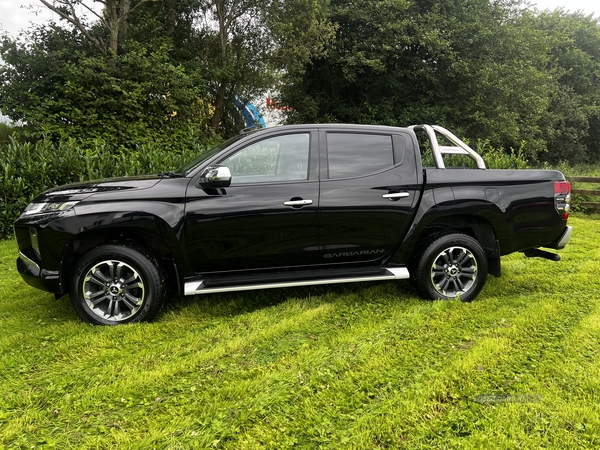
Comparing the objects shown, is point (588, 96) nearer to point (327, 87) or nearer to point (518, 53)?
point (518, 53)

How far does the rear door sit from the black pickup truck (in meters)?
0.01

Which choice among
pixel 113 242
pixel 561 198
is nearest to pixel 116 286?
pixel 113 242

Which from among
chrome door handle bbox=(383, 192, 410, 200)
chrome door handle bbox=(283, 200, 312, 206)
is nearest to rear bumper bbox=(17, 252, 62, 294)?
chrome door handle bbox=(283, 200, 312, 206)

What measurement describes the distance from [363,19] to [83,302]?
→ 59.3 feet

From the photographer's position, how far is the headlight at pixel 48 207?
326 cm

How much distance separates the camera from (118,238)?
11.4 ft

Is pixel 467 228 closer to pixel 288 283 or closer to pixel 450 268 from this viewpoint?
pixel 450 268

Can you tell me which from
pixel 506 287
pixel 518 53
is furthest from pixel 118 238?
pixel 518 53

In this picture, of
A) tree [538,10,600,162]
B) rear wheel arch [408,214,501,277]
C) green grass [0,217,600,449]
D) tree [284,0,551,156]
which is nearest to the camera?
green grass [0,217,600,449]

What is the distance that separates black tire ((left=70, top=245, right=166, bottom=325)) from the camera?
3283mm

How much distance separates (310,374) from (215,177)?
1.72 meters

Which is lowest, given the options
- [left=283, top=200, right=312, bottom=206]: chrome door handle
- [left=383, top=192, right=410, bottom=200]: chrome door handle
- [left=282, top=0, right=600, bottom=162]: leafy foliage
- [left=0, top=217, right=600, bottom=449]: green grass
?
[left=0, top=217, right=600, bottom=449]: green grass

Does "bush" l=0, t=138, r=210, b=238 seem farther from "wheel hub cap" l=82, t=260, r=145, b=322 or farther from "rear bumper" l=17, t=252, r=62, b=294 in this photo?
"wheel hub cap" l=82, t=260, r=145, b=322

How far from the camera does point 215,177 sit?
3254mm
